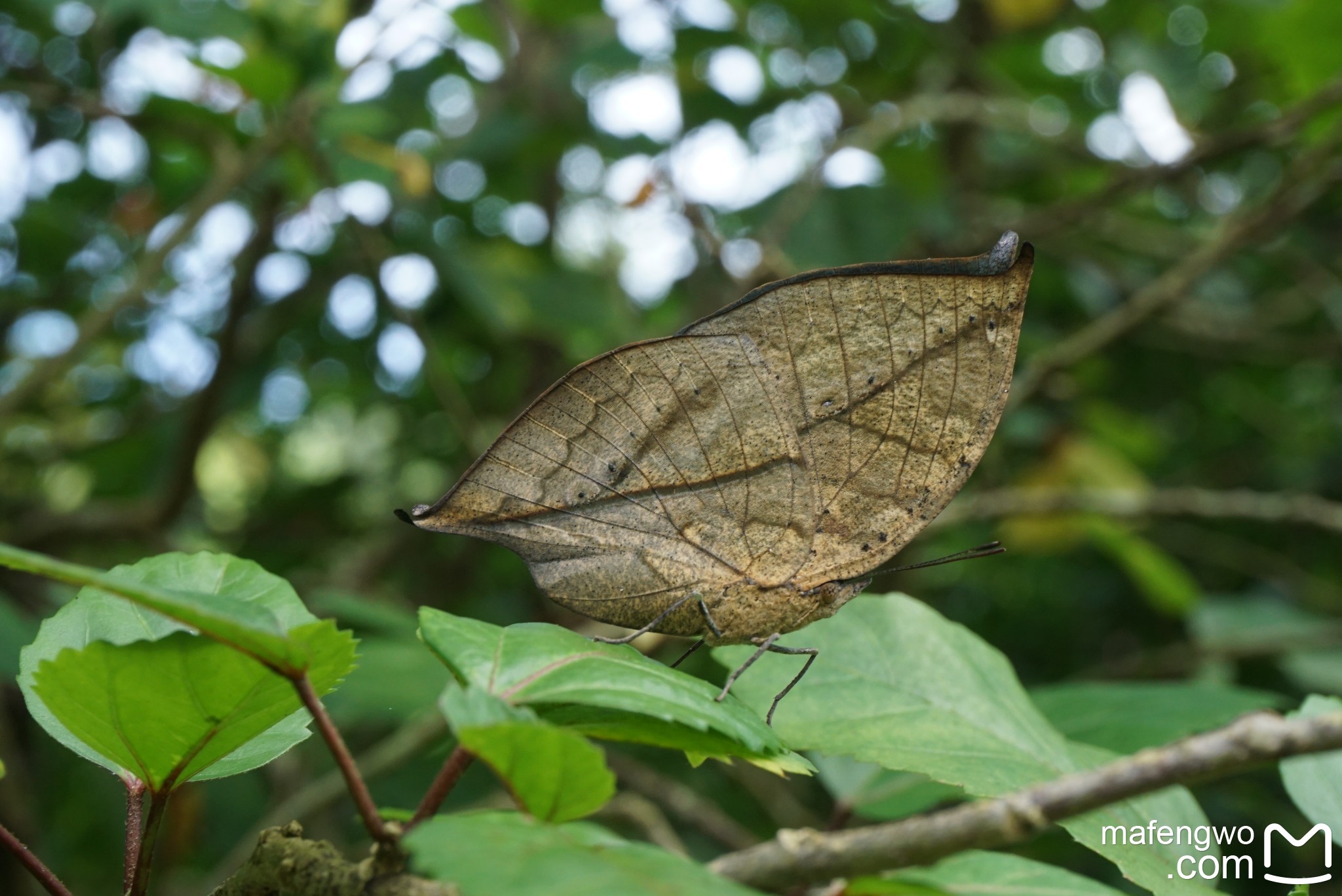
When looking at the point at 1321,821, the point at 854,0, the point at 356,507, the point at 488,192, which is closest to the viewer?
the point at 1321,821

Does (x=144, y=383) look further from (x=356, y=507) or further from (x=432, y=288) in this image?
(x=432, y=288)

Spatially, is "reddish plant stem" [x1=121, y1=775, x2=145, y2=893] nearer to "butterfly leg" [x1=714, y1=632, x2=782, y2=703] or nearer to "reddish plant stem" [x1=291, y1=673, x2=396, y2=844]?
"reddish plant stem" [x1=291, y1=673, x2=396, y2=844]

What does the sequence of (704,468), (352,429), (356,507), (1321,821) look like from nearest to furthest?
(1321,821) < (704,468) < (356,507) < (352,429)

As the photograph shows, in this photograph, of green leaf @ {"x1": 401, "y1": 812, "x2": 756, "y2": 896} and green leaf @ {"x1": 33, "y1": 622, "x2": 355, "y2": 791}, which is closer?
green leaf @ {"x1": 401, "y1": 812, "x2": 756, "y2": 896}

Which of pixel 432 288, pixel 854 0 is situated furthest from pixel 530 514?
pixel 432 288

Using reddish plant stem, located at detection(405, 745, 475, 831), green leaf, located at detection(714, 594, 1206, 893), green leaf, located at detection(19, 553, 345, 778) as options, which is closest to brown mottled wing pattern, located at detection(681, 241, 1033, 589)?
green leaf, located at detection(714, 594, 1206, 893)

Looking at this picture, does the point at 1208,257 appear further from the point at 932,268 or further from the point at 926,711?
the point at 926,711
